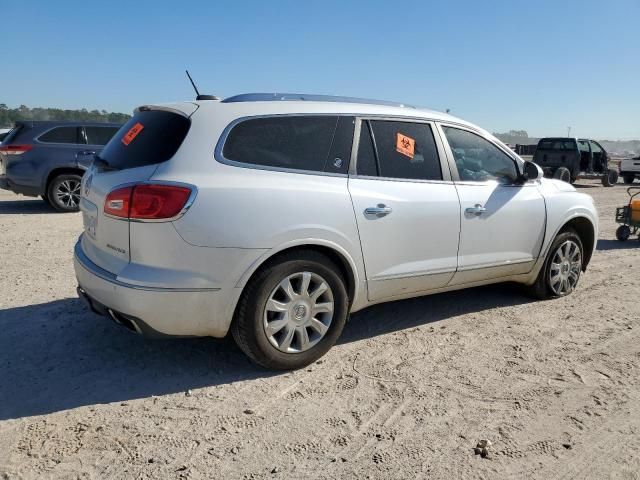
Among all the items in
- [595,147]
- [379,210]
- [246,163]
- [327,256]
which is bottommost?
[327,256]

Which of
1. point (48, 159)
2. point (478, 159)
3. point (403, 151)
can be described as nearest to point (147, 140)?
point (403, 151)

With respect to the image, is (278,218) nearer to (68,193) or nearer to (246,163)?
(246,163)

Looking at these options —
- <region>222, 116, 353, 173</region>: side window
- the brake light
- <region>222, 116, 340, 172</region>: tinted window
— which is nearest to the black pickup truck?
the brake light

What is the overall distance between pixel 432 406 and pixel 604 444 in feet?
2.98

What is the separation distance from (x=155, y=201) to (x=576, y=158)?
19.2 meters

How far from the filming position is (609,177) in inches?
812

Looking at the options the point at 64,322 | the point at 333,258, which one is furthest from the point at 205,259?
the point at 64,322

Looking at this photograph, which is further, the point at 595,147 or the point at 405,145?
the point at 595,147

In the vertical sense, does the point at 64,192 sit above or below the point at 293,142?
below

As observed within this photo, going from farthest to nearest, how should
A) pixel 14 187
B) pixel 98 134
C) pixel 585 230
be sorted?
1. pixel 98 134
2. pixel 14 187
3. pixel 585 230

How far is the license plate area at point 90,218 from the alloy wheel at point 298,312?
1252 millimetres

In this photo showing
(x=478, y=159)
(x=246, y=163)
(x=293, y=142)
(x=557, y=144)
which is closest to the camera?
(x=246, y=163)

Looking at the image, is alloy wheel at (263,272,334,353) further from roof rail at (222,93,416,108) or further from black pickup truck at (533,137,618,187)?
black pickup truck at (533,137,618,187)

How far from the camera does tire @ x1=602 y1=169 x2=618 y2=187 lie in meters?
20.5
